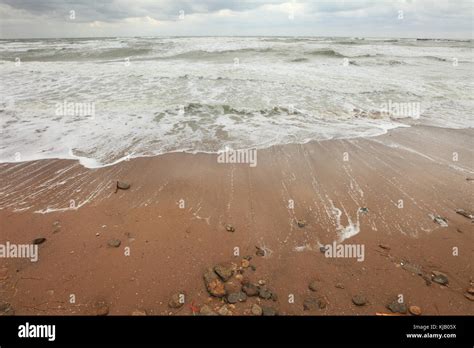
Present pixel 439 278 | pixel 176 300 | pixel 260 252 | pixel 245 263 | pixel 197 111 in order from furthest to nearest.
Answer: pixel 197 111
pixel 260 252
pixel 245 263
pixel 439 278
pixel 176 300

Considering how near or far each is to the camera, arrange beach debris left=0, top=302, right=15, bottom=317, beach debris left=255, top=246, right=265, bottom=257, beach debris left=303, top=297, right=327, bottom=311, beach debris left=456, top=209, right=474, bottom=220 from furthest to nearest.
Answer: beach debris left=456, top=209, right=474, bottom=220 < beach debris left=255, top=246, right=265, bottom=257 < beach debris left=303, top=297, right=327, bottom=311 < beach debris left=0, top=302, right=15, bottom=317

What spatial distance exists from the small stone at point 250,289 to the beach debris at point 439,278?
2.03 metres

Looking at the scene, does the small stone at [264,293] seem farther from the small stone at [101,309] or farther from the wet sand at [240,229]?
the small stone at [101,309]

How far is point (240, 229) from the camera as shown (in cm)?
394

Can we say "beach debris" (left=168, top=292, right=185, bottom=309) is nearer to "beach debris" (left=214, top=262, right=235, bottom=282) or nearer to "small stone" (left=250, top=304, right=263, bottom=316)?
"beach debris" (left=214, top=262, right=235, bottom=282)

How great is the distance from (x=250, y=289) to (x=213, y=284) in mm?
412

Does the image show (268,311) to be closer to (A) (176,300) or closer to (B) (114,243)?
(A) (176,300)

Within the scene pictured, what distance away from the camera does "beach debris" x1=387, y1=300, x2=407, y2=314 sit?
282cm

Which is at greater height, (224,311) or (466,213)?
(466,213)

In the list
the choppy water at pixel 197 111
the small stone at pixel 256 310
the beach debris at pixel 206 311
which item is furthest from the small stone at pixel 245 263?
the choppy water at pixel 197 111

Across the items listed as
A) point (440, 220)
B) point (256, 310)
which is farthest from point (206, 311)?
point (440, 220)

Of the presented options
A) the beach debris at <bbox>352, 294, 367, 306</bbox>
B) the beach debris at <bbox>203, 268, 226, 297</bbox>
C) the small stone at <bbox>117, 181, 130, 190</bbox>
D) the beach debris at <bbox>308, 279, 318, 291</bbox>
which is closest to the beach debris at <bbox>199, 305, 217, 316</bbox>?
the beach debris at <bbox>203, 268, 226, 297</bbox>

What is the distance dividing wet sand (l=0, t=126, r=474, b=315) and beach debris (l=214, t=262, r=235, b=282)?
97 millimetres
